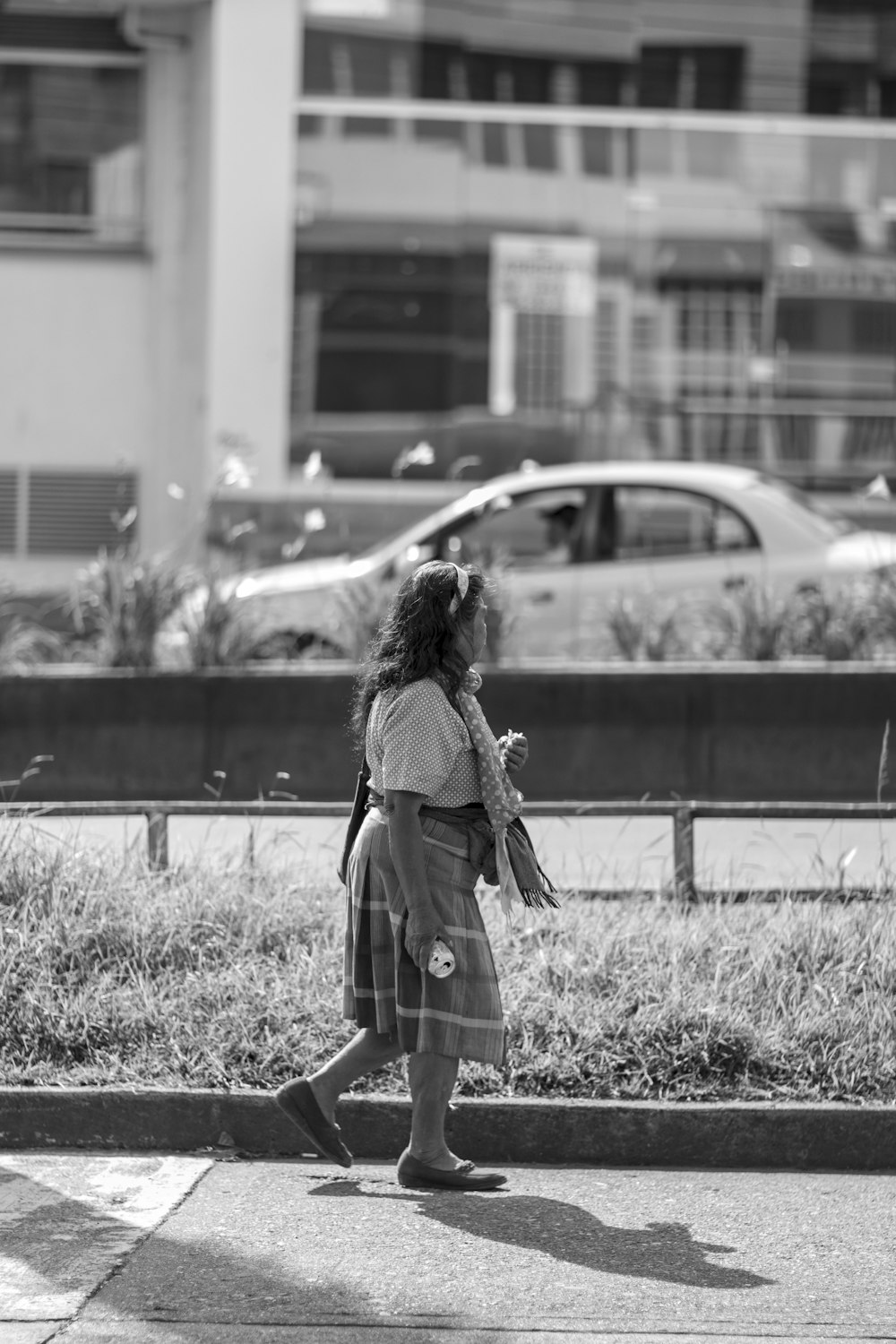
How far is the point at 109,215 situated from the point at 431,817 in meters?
16.0

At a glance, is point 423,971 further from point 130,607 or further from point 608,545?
point 608,545

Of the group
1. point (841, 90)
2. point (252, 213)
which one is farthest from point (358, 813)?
point (841, 90)

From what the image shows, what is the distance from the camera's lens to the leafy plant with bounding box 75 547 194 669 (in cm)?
998

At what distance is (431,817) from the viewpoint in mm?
5016

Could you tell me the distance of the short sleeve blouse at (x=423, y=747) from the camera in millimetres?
4887

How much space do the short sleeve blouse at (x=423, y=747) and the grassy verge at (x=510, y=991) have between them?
40.4 inches

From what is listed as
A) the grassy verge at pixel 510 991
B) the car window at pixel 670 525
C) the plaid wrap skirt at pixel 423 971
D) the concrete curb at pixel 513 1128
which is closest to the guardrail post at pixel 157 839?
the grassy verge at pixel 510 991

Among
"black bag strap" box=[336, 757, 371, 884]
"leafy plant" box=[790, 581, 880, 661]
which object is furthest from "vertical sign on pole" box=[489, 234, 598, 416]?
"black bag strap" box=[336, 757, 371, 884]

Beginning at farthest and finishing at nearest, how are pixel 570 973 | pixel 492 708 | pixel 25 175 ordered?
pixel 25 175
pixel 492 708
pixel 570 973

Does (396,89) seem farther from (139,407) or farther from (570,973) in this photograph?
(570,973)

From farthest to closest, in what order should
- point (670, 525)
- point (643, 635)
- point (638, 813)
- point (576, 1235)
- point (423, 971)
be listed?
point (670, 525), point (643, 635), point (638, 813), point (423, 971), point (576, 1235)

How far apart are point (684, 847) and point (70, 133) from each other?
49.6 feet

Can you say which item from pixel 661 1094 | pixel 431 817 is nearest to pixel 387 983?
pixel 431 817

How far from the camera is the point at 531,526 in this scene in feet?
38.9
